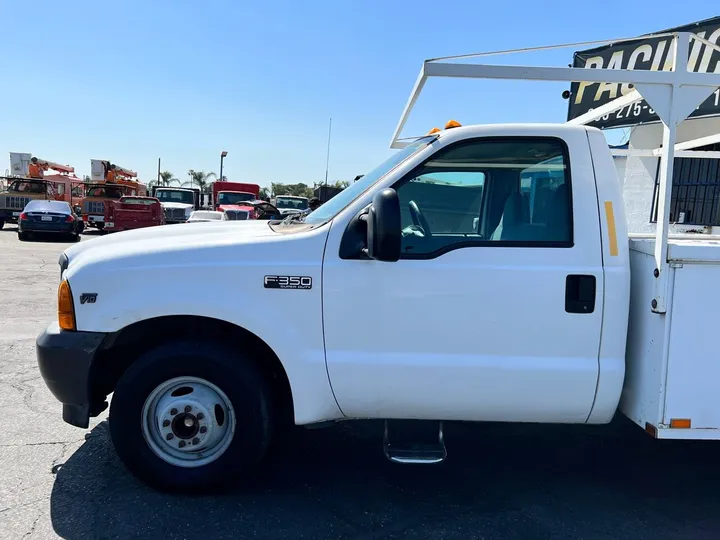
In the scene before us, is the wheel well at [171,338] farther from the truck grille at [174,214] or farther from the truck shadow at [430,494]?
the truck grille at [174,214]

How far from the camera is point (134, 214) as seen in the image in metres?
19.5

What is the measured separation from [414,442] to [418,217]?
1.27m

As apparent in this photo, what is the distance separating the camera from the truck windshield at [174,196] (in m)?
25.2

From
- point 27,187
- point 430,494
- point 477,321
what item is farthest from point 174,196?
point 477,321

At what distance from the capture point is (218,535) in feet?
9.33

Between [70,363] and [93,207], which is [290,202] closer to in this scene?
[93,207]

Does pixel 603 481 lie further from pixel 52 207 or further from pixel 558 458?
pixel 52 207

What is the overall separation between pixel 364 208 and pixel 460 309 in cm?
72

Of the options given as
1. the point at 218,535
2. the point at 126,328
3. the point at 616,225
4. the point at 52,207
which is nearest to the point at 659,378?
the point at 616,225

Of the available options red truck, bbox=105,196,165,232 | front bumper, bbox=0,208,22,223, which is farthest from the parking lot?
front bumper, bbox=0,208,22,223

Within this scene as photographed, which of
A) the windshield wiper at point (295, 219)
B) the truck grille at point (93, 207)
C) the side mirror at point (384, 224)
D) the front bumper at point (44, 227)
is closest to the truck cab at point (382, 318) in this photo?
the side mirror at point (384, 224)

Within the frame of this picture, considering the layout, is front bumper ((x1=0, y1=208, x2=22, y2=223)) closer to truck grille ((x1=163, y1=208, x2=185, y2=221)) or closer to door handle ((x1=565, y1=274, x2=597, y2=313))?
truck grille ((x1=163, y1=208, x2=185, y2=221))

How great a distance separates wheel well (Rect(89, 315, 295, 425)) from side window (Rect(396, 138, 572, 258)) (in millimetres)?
1005

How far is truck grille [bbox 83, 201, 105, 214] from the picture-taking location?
76.0 ft
